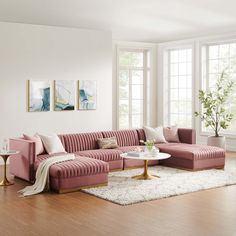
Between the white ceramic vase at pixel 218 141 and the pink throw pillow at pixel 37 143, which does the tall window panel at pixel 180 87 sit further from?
the pink throw pillow at pixel 37 143

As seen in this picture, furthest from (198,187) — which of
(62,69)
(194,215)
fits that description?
(62,69)

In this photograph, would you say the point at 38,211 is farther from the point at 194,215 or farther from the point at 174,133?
the point at 174,133

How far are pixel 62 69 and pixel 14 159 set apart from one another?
3.15m

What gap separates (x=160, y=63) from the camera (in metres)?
12.8

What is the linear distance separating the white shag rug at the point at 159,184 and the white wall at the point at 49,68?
2.60 m

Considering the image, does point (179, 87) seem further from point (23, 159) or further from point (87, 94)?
point (23, 159)

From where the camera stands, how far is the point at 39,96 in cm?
Result: 974

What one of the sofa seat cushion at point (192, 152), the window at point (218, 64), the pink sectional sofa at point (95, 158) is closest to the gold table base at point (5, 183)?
the pink sectional sofa at point (95, 158)

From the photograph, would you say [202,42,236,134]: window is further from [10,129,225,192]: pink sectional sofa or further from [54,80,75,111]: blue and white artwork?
[54,80,75,111]: blue and white artwork

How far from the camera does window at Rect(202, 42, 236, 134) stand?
1103cm

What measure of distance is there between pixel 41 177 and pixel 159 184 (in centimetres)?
181

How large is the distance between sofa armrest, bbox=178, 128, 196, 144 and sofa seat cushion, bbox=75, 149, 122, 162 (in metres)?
1.98

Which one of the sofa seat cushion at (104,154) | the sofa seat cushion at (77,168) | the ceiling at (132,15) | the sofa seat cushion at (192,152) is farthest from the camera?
the ceiling at (132,15)

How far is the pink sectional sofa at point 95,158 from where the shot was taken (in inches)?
259
